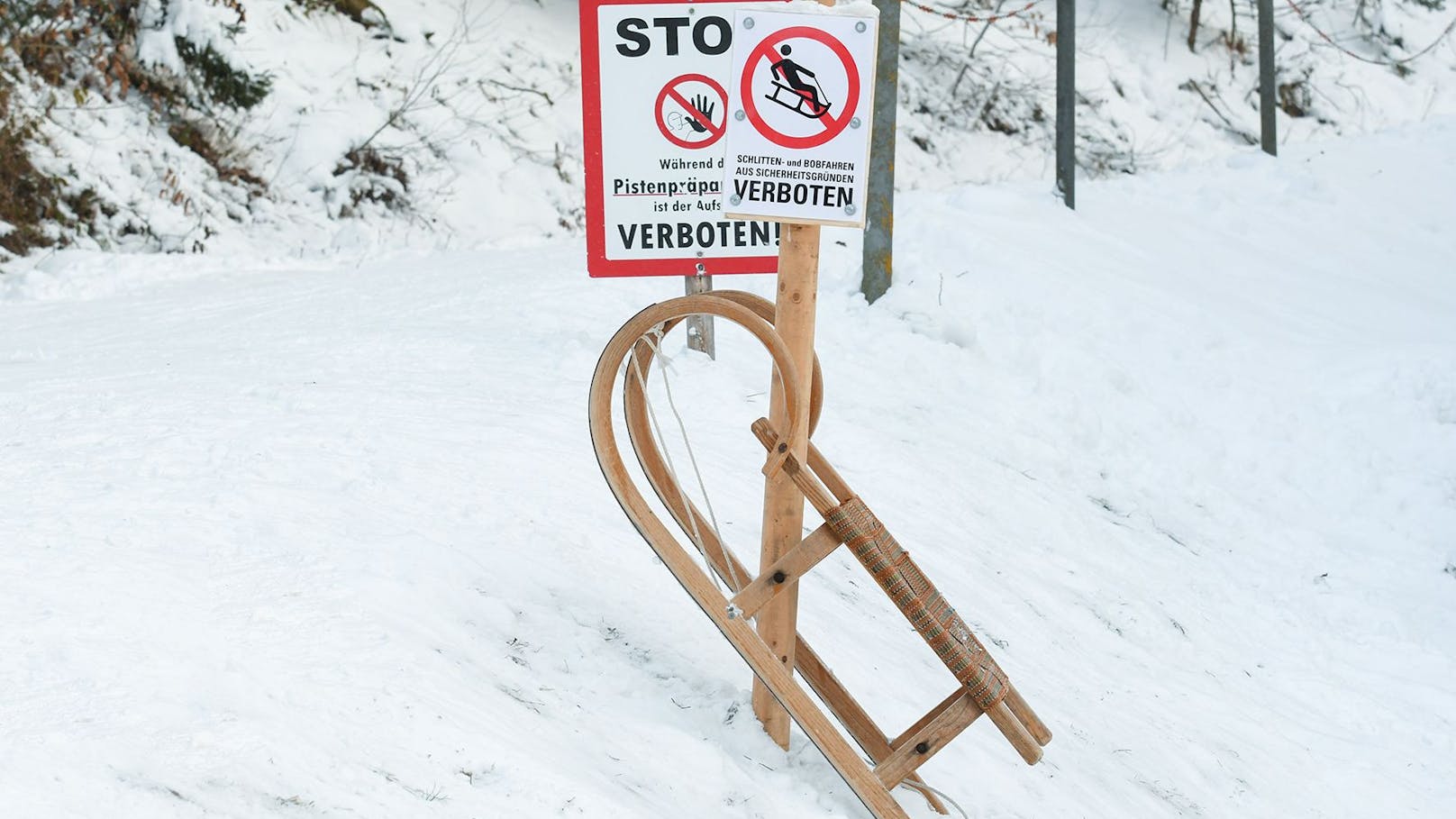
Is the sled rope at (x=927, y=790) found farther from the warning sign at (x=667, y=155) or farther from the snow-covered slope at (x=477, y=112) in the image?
the snow-covered slope at (x=477, y=112)

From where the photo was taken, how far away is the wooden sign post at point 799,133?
3018 mm

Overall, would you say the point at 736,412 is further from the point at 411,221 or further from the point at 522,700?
the point at 411,221

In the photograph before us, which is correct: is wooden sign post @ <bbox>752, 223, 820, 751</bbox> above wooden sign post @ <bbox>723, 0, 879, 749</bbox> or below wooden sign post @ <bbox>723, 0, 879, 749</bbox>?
below

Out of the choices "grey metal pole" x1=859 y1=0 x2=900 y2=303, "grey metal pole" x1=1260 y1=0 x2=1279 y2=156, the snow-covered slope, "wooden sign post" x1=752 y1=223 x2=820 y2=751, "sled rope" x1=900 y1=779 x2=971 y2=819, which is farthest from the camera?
"grey metal pole" x1=1260 y1=0 x2=1279 y2=156

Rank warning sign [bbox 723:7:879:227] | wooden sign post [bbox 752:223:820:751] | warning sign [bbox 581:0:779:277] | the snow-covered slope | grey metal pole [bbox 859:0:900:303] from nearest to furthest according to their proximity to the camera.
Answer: warning sign [bbox 723:7:879:227], wooden sign post [bbox 752:223:820:751], warning sign [bbox 581:0:779:277], grey metal pole [bbox 859:0:900:303], the snow-covered slope

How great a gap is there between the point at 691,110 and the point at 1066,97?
668 cm

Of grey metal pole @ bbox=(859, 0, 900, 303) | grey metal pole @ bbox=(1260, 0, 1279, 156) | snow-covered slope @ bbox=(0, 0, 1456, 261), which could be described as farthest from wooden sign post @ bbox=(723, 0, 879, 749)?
grey metal pole @ bbox=(1260, 0, 1279, 156)

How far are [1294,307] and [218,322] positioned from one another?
720 cm

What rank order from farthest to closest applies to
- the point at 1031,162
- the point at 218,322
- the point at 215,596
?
the point at 1031,162, the point at 218,322, the point at 215,596

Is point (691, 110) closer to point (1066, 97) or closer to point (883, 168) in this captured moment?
point (883, 168)

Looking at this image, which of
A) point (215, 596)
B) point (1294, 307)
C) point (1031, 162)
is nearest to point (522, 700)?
point (215, 596)

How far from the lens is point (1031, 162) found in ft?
48.3

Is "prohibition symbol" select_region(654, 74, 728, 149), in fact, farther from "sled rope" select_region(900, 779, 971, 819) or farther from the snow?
"sled rope" select_region(900, 779, 971, 819)

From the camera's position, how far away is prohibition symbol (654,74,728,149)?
4105 millimetres
